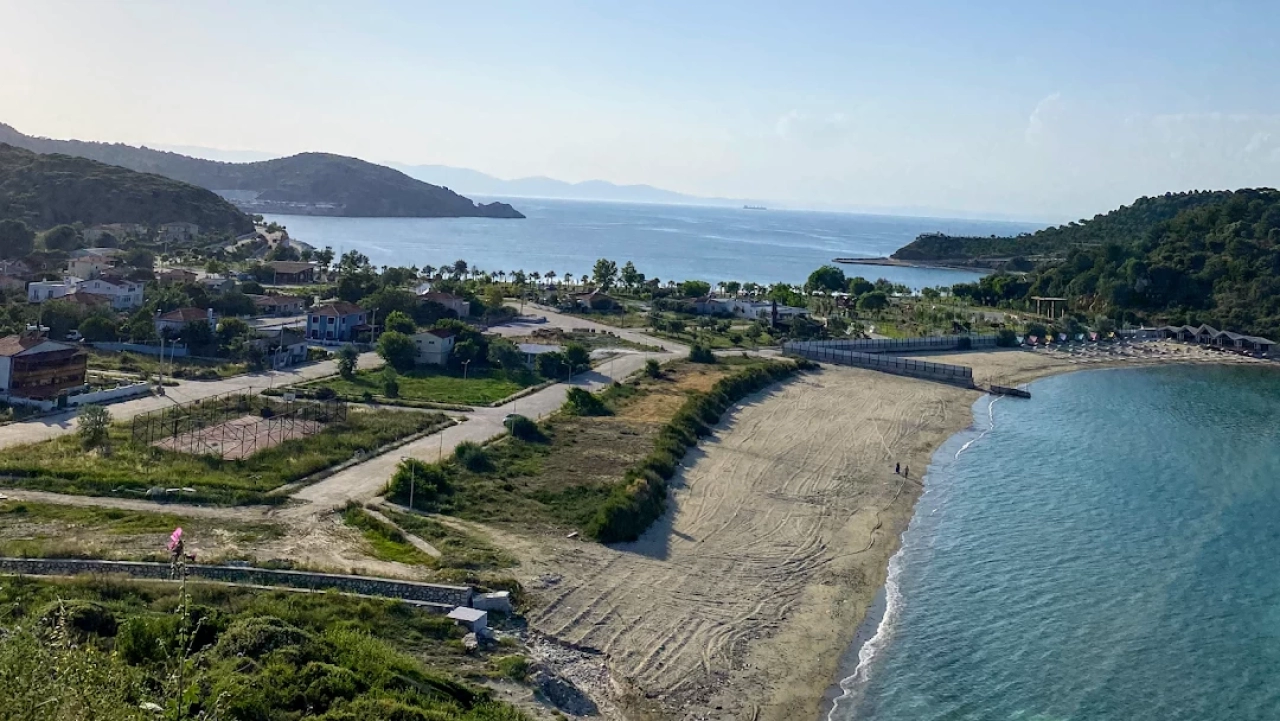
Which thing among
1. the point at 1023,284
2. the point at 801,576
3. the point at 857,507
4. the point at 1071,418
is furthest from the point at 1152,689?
the point at 1023,284

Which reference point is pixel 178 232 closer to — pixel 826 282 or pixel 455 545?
pixel 826 282

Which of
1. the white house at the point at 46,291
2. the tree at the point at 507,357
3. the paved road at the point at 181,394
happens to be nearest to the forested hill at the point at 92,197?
the white house at the point at 46,291

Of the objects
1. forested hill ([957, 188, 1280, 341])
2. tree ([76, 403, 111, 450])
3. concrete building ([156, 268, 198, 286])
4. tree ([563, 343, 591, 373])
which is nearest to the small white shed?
tree ([76, 403, 111, 450])

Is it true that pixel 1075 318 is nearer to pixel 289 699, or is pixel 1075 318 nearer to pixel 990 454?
pixel 990 454

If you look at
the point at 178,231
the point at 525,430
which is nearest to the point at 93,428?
the point at 525,430

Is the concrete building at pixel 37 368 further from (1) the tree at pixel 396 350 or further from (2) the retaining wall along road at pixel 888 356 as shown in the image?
(2) the retaining wall along road at pixel 888 356

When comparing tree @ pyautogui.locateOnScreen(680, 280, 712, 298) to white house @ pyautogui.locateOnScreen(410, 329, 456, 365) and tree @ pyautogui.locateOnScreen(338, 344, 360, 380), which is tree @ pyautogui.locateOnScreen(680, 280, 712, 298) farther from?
tree @ pyautogui.locateOnScreen(338, 344, 360, 380)
